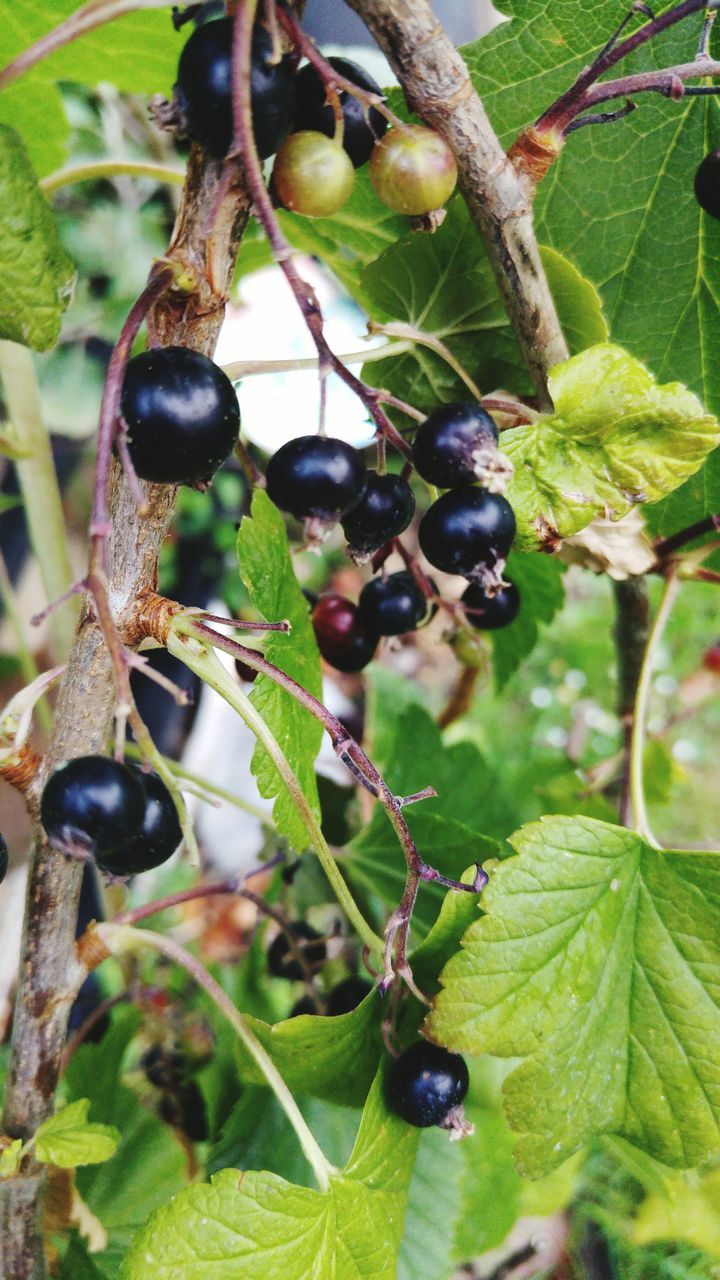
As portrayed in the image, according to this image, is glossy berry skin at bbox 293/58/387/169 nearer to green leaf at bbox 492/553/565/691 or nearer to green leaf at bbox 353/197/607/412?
green leaf at bbox 353/197/607/412

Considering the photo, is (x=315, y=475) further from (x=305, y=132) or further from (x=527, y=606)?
(x=527, y=606)

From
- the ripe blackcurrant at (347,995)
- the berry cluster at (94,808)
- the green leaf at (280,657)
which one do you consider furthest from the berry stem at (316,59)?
the ripe blackcurrant at (347,995)

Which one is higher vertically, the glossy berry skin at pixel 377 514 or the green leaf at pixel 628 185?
the green leaf at pixel 628 185

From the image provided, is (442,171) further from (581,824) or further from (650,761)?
(650,761)

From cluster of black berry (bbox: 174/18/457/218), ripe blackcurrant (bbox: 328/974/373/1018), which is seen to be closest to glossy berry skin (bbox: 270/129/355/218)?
cluster of black berry (bbox: 174/18/457/218)

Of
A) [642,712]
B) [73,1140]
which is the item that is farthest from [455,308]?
[73,1140]

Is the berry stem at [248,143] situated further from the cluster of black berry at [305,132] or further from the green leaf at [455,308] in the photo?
the green leaf at [455,308]
